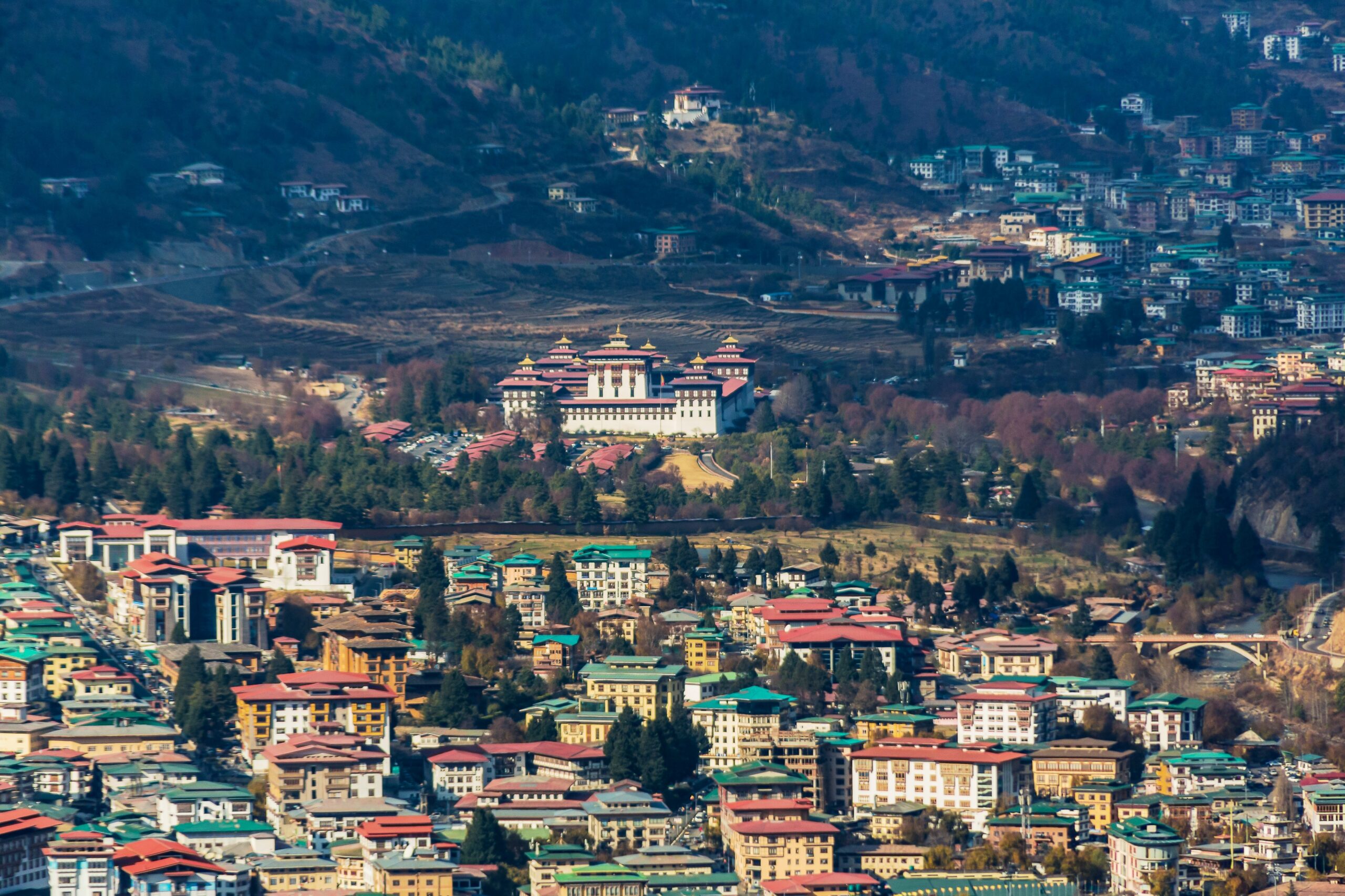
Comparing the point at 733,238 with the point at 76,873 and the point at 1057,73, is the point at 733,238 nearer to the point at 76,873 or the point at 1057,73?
the point at 1057,73

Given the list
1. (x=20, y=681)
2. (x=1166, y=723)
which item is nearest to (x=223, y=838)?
(x=20, y=681)

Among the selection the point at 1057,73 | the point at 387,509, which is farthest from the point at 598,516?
the point at 1057,73

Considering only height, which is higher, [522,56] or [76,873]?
[522,56]

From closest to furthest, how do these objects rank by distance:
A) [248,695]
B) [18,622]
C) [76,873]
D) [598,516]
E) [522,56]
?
1. [76,873]
2. [248,695]
3. [18,622]
4. [598,516]
5. [522,56]

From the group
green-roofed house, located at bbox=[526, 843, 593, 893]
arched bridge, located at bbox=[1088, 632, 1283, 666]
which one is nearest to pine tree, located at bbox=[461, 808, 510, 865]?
green-roofed house, located at bbox=[526, 843, 593, 893]

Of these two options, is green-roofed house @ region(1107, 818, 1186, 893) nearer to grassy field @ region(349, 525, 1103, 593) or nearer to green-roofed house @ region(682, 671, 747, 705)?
green-roofed house @ region(682, 671, 747, 705)

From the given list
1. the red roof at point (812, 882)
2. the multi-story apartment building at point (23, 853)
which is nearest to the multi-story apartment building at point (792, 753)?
the red roof at point (812, 882)
